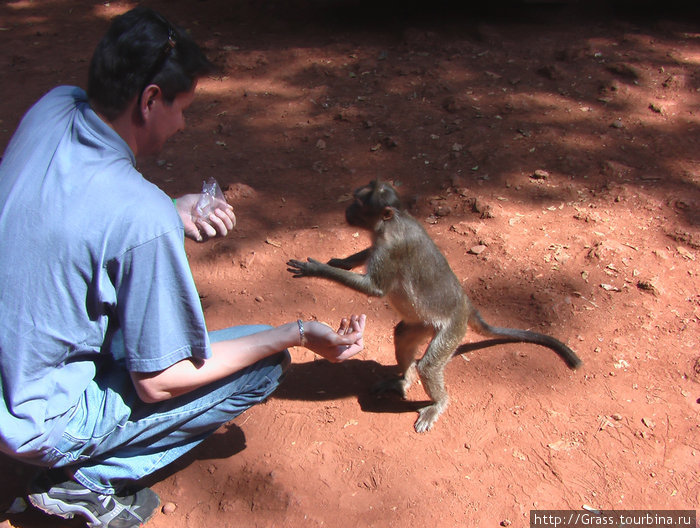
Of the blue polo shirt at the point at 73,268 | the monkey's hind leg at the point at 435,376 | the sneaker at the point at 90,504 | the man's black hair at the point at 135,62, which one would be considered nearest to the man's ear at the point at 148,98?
the man's black hair at the point at 135,62

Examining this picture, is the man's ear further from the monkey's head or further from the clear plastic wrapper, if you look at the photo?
the monkey's head

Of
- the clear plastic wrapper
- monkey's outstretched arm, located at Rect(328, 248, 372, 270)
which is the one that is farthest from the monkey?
the clear plastic wrapper

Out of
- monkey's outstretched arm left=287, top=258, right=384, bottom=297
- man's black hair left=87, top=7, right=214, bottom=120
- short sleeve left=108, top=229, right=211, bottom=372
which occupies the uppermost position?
man's black hair left=87, top=7, right=214, bottom=120

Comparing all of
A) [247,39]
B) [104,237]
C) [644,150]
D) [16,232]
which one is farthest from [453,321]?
[247,39]

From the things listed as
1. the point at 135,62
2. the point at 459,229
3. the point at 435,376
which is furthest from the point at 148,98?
the point at 459,229

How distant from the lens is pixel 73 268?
2.15 metres

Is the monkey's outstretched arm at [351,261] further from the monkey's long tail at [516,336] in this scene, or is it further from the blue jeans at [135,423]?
the blue jeans at [135,423]

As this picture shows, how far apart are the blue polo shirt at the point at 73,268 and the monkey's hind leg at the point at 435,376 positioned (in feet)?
5.38

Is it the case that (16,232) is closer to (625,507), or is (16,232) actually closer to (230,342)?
(230,342)

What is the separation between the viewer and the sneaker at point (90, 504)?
270 cm

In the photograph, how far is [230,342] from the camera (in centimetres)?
265

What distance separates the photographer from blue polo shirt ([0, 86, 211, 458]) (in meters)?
2.12

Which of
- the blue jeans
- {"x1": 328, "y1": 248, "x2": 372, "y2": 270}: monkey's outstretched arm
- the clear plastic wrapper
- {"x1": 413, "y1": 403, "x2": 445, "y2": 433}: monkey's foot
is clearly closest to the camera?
the blue jeans

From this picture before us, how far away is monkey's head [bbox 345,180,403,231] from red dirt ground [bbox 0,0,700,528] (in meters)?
0.84
